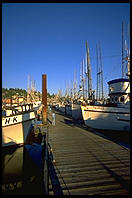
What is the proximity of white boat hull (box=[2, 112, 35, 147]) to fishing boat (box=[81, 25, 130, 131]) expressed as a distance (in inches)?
280

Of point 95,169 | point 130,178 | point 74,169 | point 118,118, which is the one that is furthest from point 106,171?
point 118,118

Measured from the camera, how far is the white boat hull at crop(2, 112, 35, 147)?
30.7ft

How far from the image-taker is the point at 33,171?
778 centimetres

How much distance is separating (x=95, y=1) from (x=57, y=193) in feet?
19.7

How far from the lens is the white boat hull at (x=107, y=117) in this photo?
516 inches

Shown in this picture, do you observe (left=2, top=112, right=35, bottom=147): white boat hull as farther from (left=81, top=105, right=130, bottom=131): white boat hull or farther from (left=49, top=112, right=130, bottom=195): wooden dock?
(left=81, top=105, right=130, bottom=131): white boat hull

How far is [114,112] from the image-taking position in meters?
13.4

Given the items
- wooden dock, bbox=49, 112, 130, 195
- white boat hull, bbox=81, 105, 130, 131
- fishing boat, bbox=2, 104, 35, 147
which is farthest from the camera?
white boat hull, bbox=81, 105, 130, 131

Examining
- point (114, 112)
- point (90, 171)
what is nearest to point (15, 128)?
point (90, 171)

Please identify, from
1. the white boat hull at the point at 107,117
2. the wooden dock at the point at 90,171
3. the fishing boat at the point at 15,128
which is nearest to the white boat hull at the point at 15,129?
the fishing boat at the point at 15,128

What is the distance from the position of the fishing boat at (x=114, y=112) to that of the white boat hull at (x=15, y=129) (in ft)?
23.3

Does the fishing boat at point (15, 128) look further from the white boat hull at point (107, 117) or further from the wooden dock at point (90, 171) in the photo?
the white boat hull at point (107, 117)

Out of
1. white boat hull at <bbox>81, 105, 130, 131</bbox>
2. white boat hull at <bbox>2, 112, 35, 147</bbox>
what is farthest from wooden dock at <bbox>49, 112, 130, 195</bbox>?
white boat hull at <bbox>81, 105, 130, 131</bbox>

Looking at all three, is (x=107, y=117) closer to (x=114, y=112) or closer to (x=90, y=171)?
(x=114, y=112)
